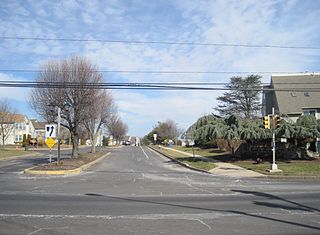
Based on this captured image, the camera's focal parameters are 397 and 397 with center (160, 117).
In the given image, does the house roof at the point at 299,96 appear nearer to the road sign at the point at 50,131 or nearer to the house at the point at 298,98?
the house at the point at 298,98

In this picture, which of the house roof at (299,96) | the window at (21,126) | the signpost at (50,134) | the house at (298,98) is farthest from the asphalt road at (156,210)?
the window at (21,126)

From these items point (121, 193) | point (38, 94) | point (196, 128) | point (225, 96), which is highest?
point (225, 96)

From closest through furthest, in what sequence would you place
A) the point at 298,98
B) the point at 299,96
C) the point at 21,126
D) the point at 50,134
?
the point at 50,134 → the point at 298,98 → the point at 299,96 → the point at 21,126

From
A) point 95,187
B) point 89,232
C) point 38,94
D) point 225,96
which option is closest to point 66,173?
point 95,187

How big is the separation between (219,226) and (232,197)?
18.0 feet

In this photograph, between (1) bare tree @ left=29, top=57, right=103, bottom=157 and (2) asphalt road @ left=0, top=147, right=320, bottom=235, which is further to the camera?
(1) bare tree @ left=29, top=57, right=103, bottom=157

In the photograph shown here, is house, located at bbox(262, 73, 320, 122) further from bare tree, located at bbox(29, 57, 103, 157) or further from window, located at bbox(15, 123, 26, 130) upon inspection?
window, located at bbox(15, 123, 26, 130)

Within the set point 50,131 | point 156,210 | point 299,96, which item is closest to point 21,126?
point 299,96

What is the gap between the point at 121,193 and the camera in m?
15.7

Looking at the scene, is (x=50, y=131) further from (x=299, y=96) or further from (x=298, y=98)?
(x=299, y=96)

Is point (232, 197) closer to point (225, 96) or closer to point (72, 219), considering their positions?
point (72, 219)

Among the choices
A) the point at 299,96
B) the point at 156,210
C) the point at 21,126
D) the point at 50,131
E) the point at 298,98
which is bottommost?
the point at 156,210

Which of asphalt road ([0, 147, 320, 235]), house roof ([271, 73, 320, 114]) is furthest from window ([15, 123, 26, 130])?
asphalt road ([0, 147, 320, 235])

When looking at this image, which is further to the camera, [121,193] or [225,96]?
[225,96]
